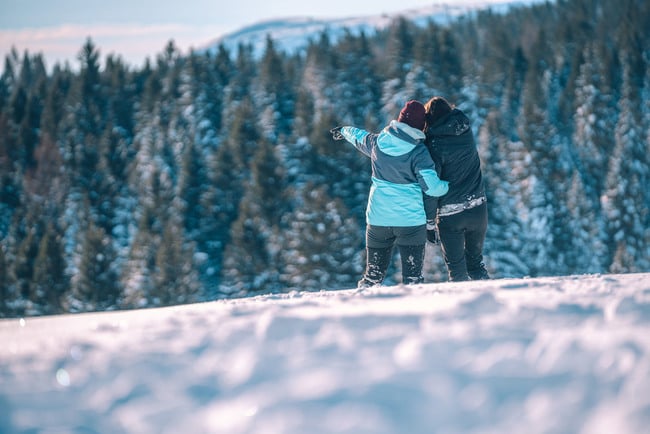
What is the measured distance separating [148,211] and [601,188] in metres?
29.4

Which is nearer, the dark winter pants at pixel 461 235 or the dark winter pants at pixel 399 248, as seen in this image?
the dark winter pants at pixel 399 248

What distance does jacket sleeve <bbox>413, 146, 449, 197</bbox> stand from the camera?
522 cm

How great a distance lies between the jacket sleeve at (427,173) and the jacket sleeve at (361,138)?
509 mm

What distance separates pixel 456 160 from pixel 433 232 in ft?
2.38

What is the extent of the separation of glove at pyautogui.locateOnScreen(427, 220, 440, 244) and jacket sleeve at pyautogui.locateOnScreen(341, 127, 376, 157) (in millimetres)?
829

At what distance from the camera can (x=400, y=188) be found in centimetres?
541

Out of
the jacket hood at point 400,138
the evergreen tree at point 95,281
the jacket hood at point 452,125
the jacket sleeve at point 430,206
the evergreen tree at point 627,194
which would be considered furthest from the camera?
the evergreen tree at point 627,194

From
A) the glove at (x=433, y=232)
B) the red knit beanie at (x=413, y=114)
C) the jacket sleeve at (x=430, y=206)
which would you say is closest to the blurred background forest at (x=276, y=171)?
the glove at (x=433, y=232)

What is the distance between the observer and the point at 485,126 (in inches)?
1457

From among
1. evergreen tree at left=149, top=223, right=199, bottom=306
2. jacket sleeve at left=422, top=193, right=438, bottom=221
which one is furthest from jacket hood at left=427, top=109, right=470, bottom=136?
evergreen tree at left=149, top=223, right=199, bottom=306

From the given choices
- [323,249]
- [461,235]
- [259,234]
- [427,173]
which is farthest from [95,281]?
[427,173]

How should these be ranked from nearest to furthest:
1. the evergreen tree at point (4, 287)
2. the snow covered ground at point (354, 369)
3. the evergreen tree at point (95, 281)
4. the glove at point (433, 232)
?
the snow covered ground at point (354, 369)
the glove at point (433, 232)
the evergreen tree at point (95, 281)
the evergreen tree at point (4, 287)

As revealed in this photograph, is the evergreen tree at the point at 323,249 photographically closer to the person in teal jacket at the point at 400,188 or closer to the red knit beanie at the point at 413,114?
the person in teal jacket at the point at 400,188

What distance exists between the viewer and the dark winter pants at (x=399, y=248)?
5.54m
